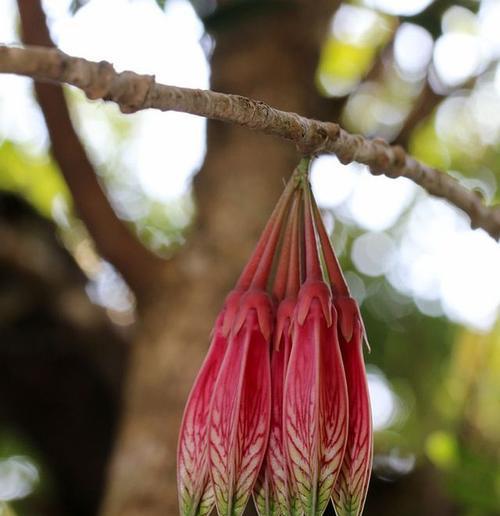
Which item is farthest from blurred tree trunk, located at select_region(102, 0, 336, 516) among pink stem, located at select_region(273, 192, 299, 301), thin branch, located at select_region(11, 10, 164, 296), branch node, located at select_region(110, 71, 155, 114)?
branch node, located at select_region(110, 71, 155, 114)

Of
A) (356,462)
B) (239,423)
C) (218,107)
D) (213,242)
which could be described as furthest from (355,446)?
(213,242)

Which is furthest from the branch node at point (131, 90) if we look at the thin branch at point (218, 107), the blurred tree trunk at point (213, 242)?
the blurred tree trunk at point (213, 242)

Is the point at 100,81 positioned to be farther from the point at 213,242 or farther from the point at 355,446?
the point at 213,242

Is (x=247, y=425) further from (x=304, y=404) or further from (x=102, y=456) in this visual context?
(x=102, y=456)

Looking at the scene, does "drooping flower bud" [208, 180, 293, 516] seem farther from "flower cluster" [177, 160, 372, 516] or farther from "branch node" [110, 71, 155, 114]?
"branch node" [110, 71, 155, 114]

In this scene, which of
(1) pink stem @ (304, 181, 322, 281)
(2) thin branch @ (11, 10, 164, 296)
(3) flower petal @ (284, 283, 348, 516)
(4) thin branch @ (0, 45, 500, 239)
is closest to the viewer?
Result: (4) thin branch @ (0, 45, 500, 239)

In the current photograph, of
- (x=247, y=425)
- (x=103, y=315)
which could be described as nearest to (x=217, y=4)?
(x=103, y=315)
